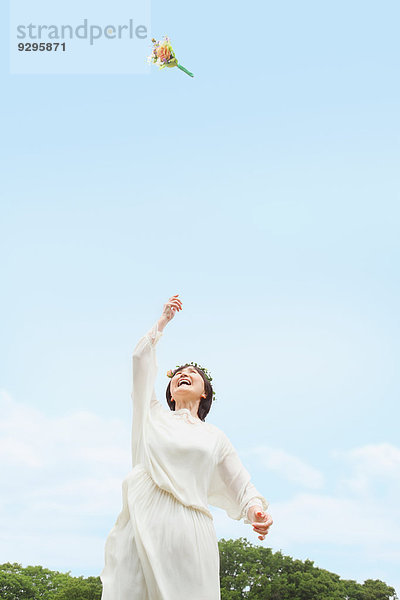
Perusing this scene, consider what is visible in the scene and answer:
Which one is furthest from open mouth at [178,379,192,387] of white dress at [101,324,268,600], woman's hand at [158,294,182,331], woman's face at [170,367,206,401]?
woman's hand at [158,294,182,331]

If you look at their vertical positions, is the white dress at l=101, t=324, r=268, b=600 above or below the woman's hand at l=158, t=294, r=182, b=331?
below

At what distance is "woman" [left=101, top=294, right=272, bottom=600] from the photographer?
5770 millimetres

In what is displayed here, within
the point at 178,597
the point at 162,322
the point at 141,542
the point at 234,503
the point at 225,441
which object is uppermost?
the point at 162,322

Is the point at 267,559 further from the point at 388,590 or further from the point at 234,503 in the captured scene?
the point at 234,503

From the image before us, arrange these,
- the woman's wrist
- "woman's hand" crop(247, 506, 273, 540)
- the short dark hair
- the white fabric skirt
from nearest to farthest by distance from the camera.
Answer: the white fabric skirt < "woman's hand" crop(247, 506, 273, 540) < the woman's wrist < the short dark hair

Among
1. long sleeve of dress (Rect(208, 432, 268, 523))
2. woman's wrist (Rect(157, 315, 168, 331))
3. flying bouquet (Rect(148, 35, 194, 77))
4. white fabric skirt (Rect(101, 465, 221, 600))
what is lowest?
white fabric skirt (Rect(101, 465, 221, 600))

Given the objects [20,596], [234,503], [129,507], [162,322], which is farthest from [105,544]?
[20,596]

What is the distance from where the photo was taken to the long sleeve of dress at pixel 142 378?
654cm

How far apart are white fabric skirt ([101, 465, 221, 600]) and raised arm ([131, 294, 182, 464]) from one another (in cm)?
65

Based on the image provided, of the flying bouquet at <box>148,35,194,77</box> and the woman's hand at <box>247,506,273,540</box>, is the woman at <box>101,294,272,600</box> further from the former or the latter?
the flying bouquet at <box>148,35,194,77</box>

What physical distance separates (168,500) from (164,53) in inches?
199

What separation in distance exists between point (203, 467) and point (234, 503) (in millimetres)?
587

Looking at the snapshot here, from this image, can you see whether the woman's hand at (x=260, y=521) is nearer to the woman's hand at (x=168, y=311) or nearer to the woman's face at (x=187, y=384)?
the woman's face at (x=187, y=384)

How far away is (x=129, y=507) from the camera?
6031mm
